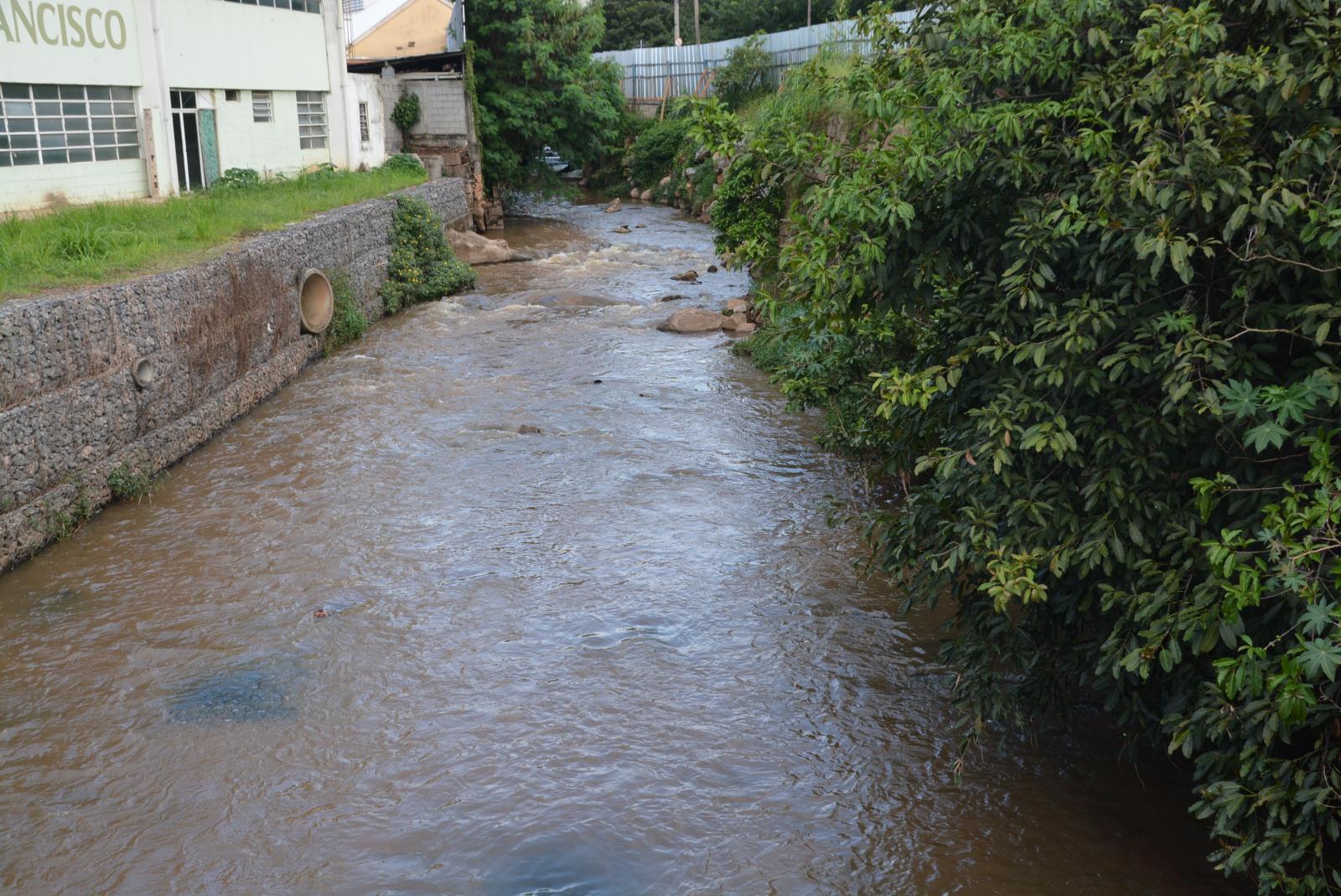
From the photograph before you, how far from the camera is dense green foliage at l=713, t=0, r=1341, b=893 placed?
4.00m

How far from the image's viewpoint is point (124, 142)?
18.0 metres

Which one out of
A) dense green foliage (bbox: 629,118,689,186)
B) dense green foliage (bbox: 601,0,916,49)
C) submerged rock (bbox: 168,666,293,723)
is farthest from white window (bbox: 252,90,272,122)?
dense green foliage (bbox: 601,0,916,49)

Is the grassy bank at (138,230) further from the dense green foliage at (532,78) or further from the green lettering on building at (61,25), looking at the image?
the dense green foliage at (532,78)

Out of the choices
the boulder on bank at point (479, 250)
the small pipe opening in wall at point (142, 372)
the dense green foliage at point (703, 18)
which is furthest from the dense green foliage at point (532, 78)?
the small pipe opening in wall at point (142, 372)

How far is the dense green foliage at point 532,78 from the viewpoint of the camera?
2759 centimetres

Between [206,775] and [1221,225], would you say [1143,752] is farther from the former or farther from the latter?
[206,775]

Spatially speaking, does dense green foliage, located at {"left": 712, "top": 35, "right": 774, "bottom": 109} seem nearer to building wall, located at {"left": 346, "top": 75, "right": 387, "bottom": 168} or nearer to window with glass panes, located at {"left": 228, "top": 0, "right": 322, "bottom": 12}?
building wall, located at {"left": 346, "top": 75, "right": 387, "bottom": 168}

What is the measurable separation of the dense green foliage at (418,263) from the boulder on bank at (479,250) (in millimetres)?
2197

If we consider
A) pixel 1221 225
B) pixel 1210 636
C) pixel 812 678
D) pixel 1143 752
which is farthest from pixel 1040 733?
pixel 1221 225

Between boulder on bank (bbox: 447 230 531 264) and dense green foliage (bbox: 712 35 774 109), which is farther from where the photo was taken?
dense green foliage (bbox: 712 35 774 109)

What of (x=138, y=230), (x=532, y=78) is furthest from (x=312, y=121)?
(x=138, y=230)

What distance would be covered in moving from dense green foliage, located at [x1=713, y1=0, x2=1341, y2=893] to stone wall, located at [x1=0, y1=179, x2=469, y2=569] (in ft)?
20.0

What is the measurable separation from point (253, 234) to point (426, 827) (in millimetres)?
10564

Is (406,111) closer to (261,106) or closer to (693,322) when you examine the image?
(261,106)
